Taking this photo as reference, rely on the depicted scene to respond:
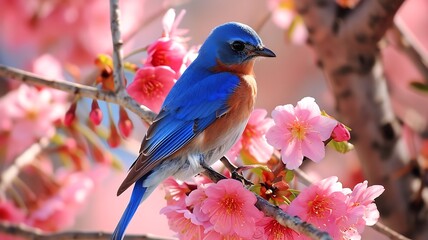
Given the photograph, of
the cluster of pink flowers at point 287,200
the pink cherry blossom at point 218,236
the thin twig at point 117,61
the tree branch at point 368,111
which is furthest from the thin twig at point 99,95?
the tree branch at point 368,111

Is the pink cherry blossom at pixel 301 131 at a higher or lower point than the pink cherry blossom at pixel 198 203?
higher

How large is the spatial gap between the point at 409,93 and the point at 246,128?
101 inches

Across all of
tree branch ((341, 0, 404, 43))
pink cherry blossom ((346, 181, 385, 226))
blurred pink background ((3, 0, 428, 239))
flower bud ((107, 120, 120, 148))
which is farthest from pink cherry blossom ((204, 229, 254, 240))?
blurred pink background ((3, 0, 428, 239))

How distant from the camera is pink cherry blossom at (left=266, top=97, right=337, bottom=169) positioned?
6.05 feet

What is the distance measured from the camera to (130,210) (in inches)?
79.7

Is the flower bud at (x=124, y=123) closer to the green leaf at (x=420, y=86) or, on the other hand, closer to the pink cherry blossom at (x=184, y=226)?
the pink cherry blossom at (x=184, y=226)

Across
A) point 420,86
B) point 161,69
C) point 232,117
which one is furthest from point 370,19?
point 161,69

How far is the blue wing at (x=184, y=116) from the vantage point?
7.05ft

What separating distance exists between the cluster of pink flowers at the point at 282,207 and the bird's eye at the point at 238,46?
2.18 ft

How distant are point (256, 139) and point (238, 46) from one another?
0.33 meters

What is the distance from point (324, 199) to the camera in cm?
177

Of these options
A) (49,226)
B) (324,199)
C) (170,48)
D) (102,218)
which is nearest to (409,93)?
(102,218)

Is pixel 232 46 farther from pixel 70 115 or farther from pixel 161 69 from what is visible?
pixel 70 115

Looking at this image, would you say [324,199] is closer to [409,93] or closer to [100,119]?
[100,119]
